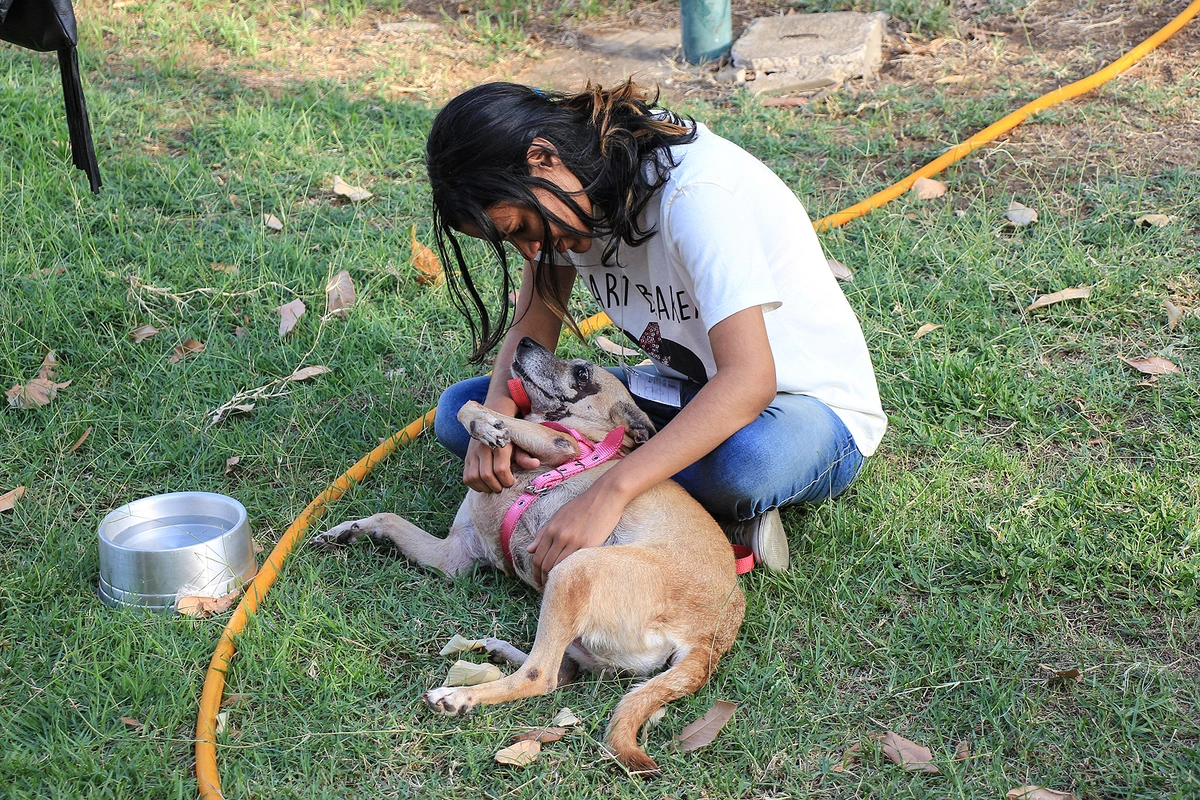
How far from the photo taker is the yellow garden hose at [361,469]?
2.52 m

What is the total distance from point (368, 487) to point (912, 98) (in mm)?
3763

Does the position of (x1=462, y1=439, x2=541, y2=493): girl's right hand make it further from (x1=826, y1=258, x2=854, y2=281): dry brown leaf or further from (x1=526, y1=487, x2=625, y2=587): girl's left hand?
(x1=826, y1=258, x2=854, y2=281): dry brown leaf

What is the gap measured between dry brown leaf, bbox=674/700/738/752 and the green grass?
0.14 feet

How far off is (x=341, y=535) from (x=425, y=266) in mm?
1671

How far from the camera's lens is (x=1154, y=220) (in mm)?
4484

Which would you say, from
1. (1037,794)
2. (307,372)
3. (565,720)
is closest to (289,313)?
(307,372)

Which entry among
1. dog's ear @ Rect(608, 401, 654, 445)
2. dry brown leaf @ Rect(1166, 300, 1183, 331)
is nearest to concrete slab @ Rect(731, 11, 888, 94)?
dry brown leaf @ Rect(1166, 300, 1183, 331)

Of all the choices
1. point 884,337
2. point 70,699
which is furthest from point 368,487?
point 884,337

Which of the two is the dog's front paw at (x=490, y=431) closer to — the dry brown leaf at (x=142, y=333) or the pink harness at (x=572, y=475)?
the pink harness at (x=572, y=475)

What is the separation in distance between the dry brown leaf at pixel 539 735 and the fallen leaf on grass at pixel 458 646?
1.15ft

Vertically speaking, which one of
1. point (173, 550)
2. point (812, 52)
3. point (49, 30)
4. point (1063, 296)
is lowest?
point (173, 550)

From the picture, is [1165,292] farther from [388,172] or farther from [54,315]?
[54,315]

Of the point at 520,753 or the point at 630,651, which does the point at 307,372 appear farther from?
the point at 520,753

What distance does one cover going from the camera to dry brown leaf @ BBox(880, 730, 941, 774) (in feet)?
8.02
